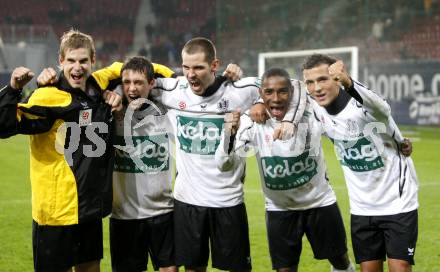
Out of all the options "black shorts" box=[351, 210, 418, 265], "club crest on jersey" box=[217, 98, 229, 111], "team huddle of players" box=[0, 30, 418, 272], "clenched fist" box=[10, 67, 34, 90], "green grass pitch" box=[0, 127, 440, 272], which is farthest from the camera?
"green grass pitch" box=[0, 127, 440, 272]

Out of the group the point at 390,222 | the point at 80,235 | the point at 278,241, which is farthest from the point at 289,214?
the point at 80,235

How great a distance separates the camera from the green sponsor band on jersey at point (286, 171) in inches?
197

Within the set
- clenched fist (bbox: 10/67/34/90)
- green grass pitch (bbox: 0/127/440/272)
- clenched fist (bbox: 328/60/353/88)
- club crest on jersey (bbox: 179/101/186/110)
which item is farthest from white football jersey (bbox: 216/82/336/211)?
clenched fist (bbox: 10/67/34/90)

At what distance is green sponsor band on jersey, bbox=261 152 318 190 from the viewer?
5.00 m

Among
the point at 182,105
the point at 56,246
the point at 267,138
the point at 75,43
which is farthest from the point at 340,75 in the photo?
the point at 56,246

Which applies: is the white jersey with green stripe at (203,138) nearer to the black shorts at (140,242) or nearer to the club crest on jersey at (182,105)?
the club crest on jersey at (182,105)

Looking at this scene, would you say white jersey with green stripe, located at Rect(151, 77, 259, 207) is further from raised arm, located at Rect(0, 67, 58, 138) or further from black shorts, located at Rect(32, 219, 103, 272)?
raised arm, located at Rect(0, 67, 58, 138)

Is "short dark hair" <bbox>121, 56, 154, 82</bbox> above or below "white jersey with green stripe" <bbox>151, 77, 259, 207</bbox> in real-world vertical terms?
above

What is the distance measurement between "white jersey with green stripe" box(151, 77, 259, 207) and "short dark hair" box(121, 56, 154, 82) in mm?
208

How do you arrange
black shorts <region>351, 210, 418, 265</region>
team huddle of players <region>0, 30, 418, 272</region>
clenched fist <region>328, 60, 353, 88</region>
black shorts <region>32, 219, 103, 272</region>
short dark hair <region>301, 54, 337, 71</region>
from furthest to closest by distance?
short dark hair <region>301, 54, 337, 71</region>
black shorts <region>351, 210, 418, 265</region>
team huddle of players <region>0, 30, 418, 272</region>
black shorts <region>32, 219, 103, 272</region>
clenched fist <region>328, 60, 353, 88</region>

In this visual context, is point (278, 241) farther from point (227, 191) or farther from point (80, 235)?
point (80, 235)

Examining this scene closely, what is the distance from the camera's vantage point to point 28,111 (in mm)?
4344

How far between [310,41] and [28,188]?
12971 millimetres

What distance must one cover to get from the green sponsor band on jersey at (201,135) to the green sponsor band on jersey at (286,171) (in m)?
0.38
